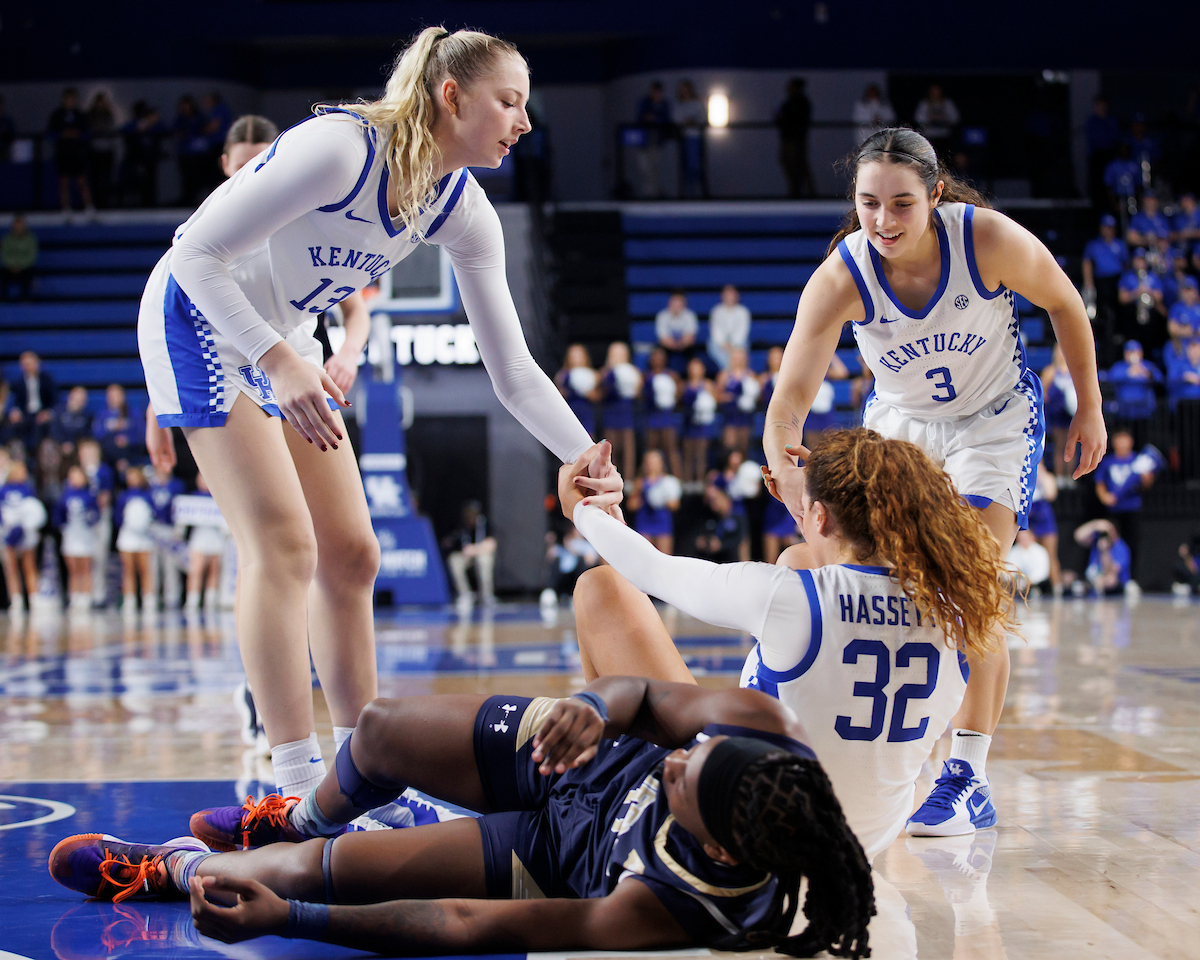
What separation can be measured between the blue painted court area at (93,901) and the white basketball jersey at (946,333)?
5.73ft

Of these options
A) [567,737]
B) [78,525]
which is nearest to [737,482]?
[78,525]

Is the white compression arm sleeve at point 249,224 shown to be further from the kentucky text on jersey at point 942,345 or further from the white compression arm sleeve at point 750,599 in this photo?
the kentucky text on jersey at point 942,345


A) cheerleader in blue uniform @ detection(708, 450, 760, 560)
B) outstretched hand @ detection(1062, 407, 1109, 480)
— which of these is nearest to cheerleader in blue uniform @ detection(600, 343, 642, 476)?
cheerleader in blue uniform @ detection(708, 450, 760, 560)

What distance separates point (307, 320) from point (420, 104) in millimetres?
670

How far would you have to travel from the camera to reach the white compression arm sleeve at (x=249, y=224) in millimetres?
2363

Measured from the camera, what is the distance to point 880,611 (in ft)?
6.33

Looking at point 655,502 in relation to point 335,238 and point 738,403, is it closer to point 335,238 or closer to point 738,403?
point 738,403

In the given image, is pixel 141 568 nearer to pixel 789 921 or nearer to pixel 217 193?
pixel 217 193

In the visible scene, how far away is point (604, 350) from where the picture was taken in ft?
45.8

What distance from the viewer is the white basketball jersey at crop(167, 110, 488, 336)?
2.49m

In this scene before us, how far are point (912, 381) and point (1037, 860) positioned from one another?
46.4 inches

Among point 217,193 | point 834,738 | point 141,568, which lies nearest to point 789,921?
point 834,738

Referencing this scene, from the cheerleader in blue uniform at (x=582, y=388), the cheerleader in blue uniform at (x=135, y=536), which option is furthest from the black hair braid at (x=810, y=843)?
the cheerleader in blue uniform at (x=135, y=536)

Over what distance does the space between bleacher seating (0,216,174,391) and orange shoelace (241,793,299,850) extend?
11992 mm
